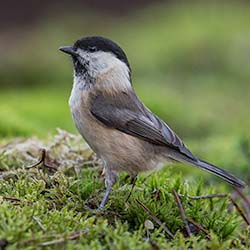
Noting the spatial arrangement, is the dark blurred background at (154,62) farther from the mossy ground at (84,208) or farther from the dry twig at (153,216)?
the dry twig at (153,216)

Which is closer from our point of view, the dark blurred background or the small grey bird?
→ the small grey bird

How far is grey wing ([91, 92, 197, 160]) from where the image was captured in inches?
163

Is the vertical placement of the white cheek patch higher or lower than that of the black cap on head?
lower

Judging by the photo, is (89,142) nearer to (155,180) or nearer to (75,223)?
(155,180)

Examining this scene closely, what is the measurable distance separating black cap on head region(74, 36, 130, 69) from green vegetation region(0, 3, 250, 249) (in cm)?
64

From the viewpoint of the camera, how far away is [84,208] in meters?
3.54

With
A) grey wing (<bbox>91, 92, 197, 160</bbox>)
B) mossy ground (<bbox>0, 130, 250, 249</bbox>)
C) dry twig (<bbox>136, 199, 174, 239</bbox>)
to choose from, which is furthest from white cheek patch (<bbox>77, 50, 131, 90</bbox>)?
dry twig (<bbox>136, 199, 174, 239</bbox>)

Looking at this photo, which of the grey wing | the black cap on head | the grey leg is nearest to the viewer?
the grey leg

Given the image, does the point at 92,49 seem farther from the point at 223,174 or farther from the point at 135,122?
the point at 223,174

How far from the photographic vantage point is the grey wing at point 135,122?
4.14 metres

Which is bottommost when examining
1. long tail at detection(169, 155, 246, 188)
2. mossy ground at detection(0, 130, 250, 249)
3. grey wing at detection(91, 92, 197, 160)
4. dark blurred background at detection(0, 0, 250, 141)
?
dark blurred background at detection(0, 0, 250, 141)

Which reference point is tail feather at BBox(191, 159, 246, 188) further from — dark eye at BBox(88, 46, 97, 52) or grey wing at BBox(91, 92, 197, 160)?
dark eye at BBox(88, 46, 97, 52)

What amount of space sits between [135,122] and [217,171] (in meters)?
Answer: 0.58

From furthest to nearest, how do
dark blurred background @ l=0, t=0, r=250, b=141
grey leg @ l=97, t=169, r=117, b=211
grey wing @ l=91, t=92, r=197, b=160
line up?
dark blurred background @ l=0, t=0, r=250, b=141 → grey wing @ l=91, t=92, r=197, b=160 → grey leg @ l=97, t=169, r=117, b=211
